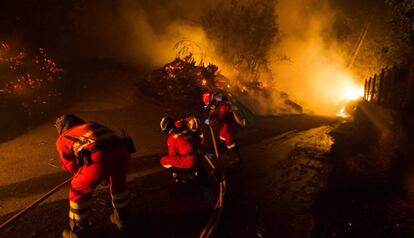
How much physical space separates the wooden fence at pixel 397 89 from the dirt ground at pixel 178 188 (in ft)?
6.15

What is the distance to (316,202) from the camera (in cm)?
524

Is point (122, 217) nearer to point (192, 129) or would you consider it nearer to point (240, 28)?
point (192, 129)

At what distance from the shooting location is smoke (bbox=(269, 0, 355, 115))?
2341cm

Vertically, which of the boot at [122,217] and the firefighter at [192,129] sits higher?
the firefighter at [192,129]

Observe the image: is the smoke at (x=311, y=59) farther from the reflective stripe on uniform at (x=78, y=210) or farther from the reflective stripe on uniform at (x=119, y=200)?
the reflective stripe on uniform at (x=78, y=210)

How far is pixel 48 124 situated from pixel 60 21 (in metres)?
7.02

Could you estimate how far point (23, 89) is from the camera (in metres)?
10.3

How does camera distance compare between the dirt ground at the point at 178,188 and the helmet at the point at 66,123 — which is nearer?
the helmet at the point at 66,123

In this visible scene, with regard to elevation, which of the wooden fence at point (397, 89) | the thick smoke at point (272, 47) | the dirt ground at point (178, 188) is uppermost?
the thick smoke at point (272, 47)

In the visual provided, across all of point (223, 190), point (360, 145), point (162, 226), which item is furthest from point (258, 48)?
point (162, 226)

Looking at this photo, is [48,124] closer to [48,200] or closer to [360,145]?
[48,200]

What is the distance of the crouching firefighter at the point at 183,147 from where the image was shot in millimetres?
5305

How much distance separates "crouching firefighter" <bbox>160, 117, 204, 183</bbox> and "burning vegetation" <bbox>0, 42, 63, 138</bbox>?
6.32m

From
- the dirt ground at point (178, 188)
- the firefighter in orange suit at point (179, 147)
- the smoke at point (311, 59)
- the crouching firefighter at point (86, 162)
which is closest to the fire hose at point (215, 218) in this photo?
the dirt ground at point (178, 188)
